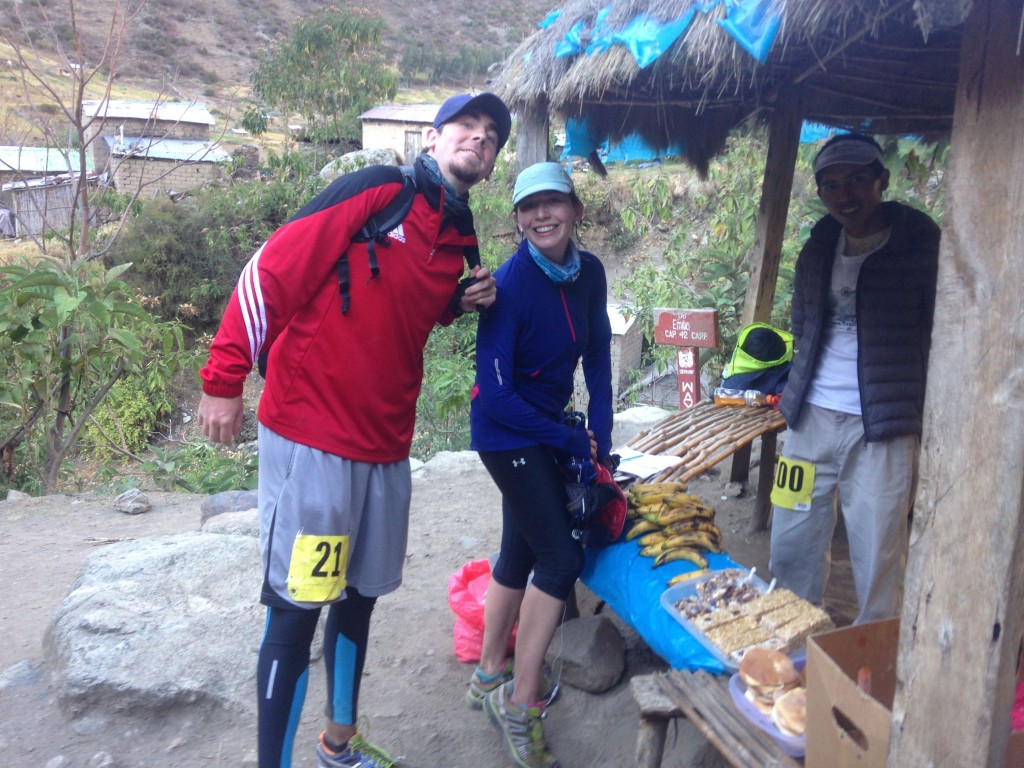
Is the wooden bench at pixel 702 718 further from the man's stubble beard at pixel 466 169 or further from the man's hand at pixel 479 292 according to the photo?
the man's stubble beard at pixel 466 169

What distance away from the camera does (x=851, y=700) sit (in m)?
1.63

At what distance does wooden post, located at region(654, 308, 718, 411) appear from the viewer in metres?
4.49

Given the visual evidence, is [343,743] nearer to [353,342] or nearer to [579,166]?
[353,342]

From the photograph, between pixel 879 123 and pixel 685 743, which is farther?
pixel 879 123

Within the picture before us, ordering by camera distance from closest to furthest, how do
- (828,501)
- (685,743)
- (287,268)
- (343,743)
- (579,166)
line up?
(287,268) < (343,743) < (685,743) < (828,501) < (579,166)

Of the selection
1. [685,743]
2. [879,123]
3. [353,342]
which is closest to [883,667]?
[685,743]

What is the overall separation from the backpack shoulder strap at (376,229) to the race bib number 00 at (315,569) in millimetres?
605

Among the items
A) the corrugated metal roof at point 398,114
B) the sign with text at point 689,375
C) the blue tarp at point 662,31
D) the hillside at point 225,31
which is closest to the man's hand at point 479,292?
the blue tarp at point 662,31

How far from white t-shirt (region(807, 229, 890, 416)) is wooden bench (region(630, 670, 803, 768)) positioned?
4.01 feet

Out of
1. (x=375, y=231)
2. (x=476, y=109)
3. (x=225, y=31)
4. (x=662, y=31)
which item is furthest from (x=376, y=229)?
(x=225, y=31)

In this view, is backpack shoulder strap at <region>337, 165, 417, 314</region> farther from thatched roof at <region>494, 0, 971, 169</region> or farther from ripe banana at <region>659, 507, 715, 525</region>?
ripe banana at <region>659, 507, 715, 525</region>

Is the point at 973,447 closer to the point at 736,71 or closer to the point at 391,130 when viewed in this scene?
the point at 736,71

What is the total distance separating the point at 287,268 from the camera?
2.03 metres

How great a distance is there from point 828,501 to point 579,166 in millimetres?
21065
